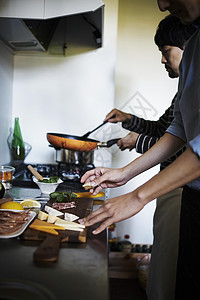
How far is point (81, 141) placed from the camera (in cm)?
176

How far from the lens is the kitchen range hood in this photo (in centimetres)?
146

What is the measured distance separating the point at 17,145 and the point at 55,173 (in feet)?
1.35

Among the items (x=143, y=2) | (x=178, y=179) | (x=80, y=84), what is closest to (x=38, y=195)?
(x=178, y=179)

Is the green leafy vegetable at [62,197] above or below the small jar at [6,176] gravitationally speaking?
below

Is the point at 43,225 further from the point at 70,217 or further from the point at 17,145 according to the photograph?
the point at 17,145

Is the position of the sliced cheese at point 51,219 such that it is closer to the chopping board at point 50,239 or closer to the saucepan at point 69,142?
the chopping board at point 50,239

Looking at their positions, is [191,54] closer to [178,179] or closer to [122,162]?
[178,179]

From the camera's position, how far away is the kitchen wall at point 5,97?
1.99 metres

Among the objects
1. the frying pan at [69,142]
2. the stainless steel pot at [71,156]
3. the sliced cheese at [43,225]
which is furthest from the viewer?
the stainless steel pot at [71,156]

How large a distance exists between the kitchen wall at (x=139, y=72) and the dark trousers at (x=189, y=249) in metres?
1.49

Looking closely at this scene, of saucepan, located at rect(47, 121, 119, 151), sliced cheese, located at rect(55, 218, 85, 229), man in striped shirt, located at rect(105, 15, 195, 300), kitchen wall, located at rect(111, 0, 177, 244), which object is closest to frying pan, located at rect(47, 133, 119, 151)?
saucepan, located at rect(47, 121, 119, 151)

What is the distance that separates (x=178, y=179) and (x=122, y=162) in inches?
69.2

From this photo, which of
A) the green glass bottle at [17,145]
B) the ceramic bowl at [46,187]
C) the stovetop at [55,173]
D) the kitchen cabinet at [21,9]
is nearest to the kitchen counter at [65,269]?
the ceramic bowl at [46,187]

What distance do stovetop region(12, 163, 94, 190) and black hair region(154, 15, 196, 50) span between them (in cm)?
81
